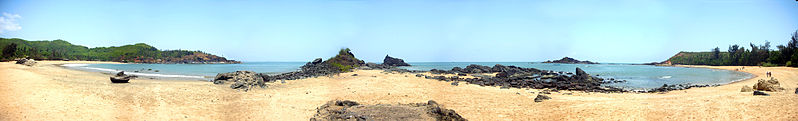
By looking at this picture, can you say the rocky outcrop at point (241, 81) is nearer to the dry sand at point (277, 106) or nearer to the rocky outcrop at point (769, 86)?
the dry sand at point (277, 106)

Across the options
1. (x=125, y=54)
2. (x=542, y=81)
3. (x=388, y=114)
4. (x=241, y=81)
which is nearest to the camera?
(x=388, y=114)

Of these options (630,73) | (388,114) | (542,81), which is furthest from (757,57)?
(388,114)

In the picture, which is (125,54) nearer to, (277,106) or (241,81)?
(241,81)

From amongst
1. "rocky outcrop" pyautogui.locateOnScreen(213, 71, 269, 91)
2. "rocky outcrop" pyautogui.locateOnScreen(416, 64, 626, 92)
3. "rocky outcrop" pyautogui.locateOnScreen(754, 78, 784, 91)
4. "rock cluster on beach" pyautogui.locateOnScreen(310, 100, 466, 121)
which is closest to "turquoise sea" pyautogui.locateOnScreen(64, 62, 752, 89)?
"rocky outcrop" pyautogui.locateOnScreen(416, 64, 626, 92)

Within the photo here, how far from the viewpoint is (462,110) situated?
10.3 m

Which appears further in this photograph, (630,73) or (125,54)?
(125,54)

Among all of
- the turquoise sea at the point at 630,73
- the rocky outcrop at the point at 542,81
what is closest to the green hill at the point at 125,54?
the turquoise sea at the point at 630,73

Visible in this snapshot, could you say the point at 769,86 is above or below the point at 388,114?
above

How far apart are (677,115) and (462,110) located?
518 centimetres

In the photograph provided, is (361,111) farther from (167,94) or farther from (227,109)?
(167,94)

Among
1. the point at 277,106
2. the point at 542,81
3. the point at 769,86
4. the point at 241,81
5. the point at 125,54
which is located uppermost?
the point at 125,54

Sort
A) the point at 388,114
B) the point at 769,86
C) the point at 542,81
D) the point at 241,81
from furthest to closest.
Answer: the point at 542,81 → the point at 241,81 → the point at 769,86 → the point at 388,114

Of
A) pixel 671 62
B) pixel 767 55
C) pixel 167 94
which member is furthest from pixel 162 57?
pixel 671 62

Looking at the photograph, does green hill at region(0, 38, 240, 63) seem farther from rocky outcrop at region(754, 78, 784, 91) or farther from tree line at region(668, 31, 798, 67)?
tree line at region(668, 31, 798, 67)
